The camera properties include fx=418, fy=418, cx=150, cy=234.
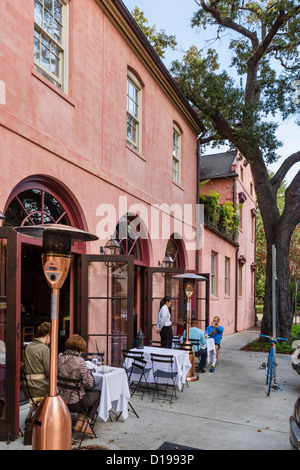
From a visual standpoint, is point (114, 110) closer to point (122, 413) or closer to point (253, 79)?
point (122, 413)

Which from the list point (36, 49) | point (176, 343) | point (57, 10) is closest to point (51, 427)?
point (36, 49)

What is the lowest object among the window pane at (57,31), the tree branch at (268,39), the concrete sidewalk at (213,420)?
the concrete sidewalk at (213,420)

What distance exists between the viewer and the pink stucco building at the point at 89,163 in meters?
6.23

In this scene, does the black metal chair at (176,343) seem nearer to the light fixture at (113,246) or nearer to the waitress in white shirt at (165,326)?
the waitress in white shirt at (165,326)

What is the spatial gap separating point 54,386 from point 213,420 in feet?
11.5

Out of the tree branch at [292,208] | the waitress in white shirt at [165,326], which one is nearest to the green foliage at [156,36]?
the tree branch at [292,208]

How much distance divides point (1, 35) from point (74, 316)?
198 inches

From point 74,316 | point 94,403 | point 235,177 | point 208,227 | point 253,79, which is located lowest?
point 94,403

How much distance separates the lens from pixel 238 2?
16.2m

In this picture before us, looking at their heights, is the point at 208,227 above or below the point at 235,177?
below

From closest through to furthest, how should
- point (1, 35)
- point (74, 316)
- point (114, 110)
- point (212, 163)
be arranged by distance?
point (1, 35), point (74, 316), point (114, 110), point (212, 163)

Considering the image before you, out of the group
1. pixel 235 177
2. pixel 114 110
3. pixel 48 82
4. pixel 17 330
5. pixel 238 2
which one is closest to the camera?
pixel 17 330

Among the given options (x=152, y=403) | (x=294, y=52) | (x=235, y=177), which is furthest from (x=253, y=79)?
(x=152, y=403)

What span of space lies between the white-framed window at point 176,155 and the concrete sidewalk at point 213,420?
282 inches
